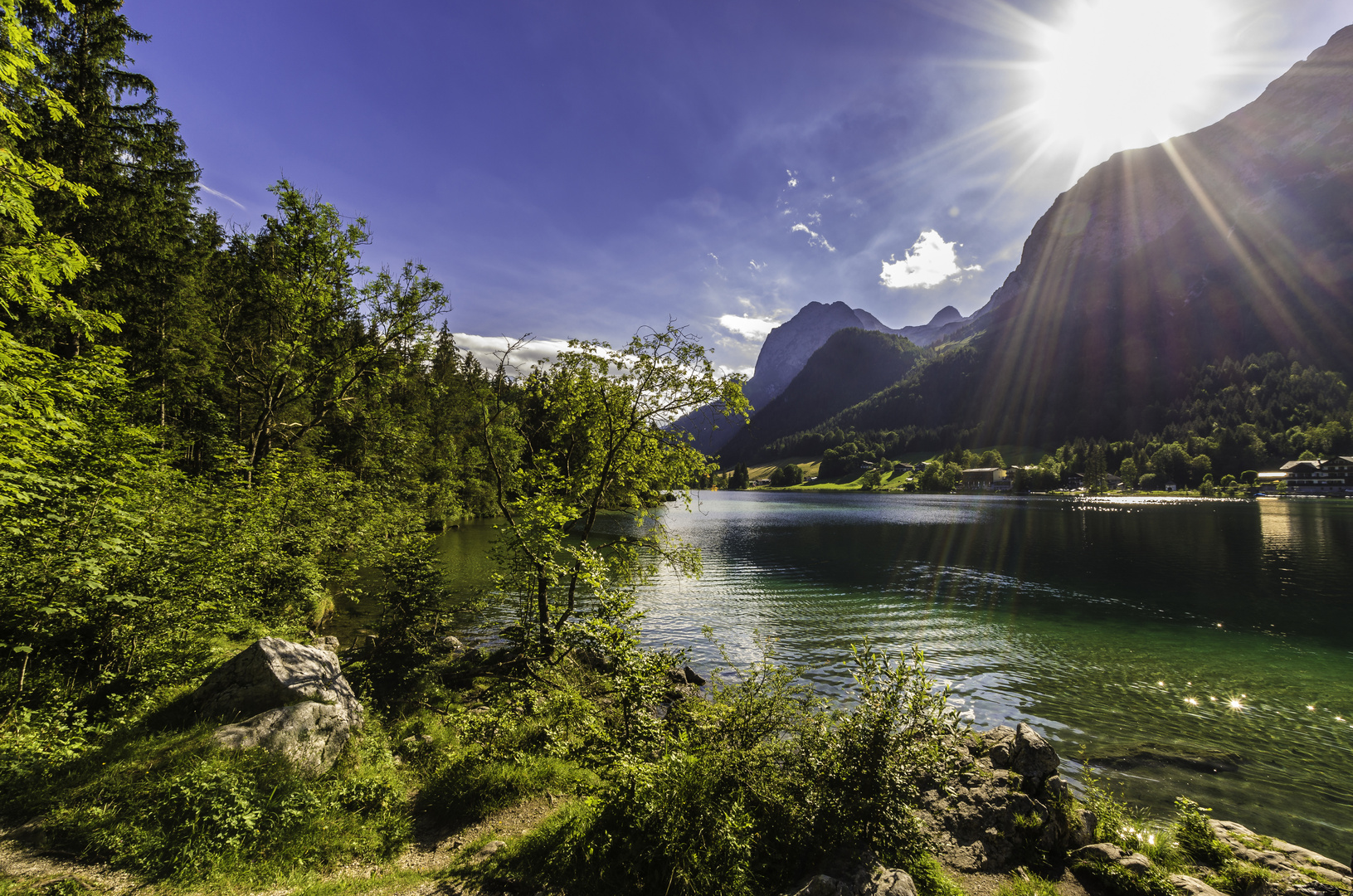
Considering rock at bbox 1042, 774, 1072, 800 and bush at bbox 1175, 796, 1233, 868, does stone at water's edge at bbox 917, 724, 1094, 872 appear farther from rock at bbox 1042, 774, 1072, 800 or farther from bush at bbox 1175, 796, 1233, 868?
bush at bbox 1175, 796, 1233, 868

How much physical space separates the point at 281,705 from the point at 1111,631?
35.5 metres

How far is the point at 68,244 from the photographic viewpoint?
9.21 m

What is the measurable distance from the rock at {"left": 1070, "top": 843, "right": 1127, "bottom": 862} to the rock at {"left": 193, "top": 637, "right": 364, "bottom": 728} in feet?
47.5

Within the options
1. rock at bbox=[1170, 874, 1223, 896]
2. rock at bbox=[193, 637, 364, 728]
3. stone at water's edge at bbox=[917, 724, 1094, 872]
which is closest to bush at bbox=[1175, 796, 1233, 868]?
rock at bbox=[1170, 874, 1223, 896]

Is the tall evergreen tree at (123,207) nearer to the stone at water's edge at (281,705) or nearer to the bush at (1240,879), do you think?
the stone at water's edge at (281,705)

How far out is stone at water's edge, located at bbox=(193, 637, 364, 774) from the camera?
8.65 m

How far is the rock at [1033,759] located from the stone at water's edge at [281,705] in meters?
14.2

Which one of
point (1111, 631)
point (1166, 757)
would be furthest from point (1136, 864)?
point (1111, 631)

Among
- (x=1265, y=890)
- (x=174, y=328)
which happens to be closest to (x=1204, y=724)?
(x=1265, y=890)

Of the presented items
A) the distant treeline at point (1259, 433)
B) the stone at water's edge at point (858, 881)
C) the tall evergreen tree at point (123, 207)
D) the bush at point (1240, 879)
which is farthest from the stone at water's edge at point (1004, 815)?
the distant treeline at point (1259, 433)

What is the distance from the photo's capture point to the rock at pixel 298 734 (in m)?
8.44

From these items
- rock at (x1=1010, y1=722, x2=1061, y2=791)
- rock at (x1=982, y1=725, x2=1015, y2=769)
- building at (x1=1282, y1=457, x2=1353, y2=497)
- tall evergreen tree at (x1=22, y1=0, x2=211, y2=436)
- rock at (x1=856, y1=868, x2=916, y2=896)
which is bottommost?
rock at (x1=982, y1=725, x2=1015, y2=769)

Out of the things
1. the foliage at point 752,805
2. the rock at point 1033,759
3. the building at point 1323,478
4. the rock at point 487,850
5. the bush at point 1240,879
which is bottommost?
the bush at point 1240,879

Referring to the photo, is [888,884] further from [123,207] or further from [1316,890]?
[123,207]
